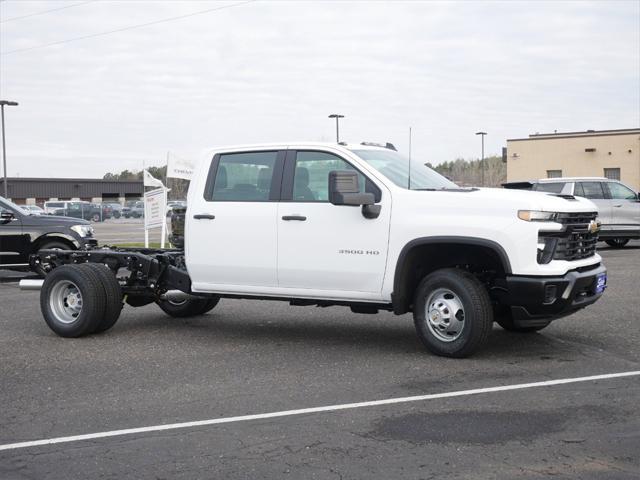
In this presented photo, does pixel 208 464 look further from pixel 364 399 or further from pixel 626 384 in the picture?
pixel 626 384

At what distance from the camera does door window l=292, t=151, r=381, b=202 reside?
848cm

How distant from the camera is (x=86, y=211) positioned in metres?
54.9

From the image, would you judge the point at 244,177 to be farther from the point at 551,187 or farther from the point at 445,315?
the point at 551,187

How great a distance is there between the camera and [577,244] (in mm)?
7902

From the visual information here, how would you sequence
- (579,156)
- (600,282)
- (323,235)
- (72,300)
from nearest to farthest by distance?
1. (600,282)
2. (323,235)
3. (72,300)
4. (579,156)

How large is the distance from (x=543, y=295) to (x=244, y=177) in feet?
11.0

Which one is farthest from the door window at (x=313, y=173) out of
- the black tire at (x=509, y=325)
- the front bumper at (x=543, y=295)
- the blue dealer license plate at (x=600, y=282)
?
the blue dealer license plate at (x=600, y=282)

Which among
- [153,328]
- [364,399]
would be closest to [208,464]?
[364,399]

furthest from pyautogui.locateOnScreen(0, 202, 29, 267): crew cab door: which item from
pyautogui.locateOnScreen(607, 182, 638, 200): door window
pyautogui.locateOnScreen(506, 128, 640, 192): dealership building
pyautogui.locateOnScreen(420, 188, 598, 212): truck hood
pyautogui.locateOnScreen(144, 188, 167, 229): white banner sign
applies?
pyautogui.locateOnScreen(506, 128, 640, 192): dealership building

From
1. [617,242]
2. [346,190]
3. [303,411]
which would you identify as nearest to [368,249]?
Result: [346,190]

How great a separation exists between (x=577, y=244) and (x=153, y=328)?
5.00 meters

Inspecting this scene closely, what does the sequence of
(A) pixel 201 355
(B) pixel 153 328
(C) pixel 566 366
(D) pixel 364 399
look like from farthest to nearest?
(B) pixel 153 328, (A) pixel 201 355, (C) pixel 566 366, (D) pixel 364 399

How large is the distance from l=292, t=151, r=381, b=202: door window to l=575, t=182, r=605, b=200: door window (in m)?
15.9

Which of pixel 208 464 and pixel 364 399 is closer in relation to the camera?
pixel 208 464
